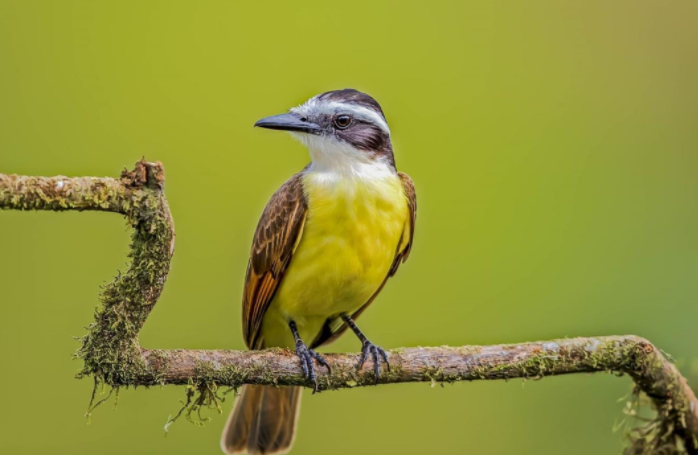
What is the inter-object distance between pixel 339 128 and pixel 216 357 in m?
1.34

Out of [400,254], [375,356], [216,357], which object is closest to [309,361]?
[375,356]

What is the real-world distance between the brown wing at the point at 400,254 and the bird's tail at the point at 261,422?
1.11 feet

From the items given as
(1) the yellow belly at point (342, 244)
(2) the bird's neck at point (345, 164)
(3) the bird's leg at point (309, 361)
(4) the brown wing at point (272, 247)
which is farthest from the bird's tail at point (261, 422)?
(2) the bird's neck at point (345, 164)

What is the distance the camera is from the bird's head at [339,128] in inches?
151

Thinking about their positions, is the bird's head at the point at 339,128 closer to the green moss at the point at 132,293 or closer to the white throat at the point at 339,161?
the white throat at the point at 339,161

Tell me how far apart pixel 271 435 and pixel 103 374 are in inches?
63.8

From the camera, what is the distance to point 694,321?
371 centimetres

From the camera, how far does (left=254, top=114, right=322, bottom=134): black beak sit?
3717 millimetres

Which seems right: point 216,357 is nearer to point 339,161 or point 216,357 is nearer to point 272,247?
point 272,247

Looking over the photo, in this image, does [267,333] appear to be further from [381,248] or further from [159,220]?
[159,220]

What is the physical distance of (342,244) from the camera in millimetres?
3676


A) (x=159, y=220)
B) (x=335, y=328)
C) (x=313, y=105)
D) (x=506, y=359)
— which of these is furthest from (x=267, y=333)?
(x=159, y=220)

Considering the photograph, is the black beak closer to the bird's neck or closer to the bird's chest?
the bird's neck

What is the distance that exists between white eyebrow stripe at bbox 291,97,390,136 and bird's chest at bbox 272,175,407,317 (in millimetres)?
302
